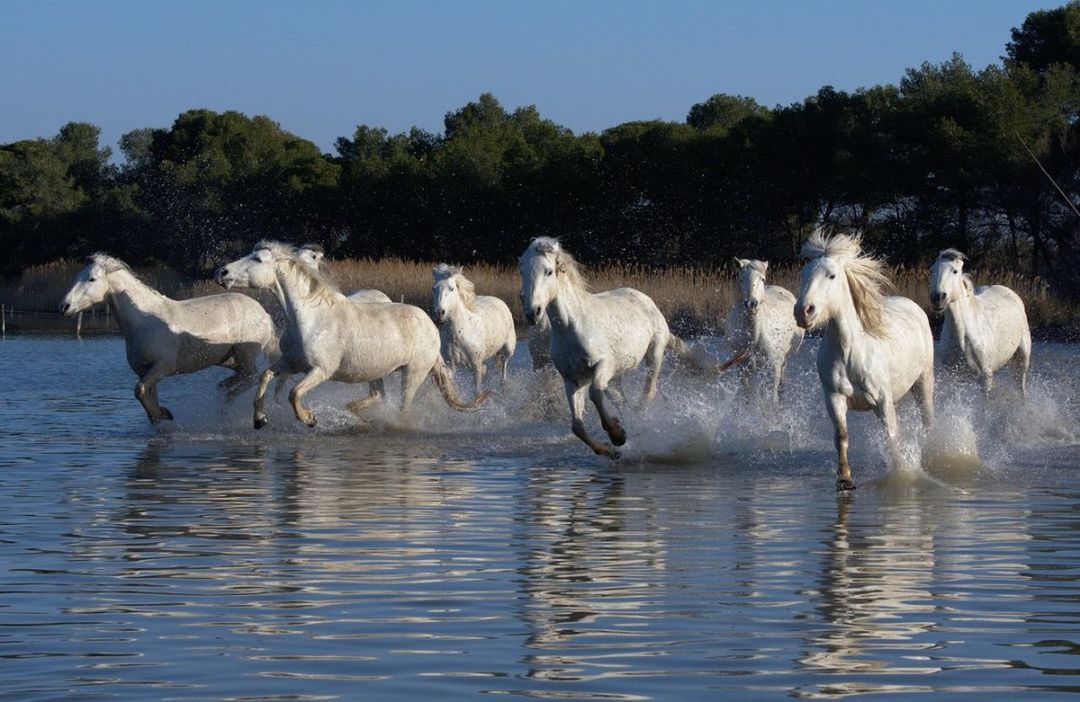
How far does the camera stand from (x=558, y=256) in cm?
1288

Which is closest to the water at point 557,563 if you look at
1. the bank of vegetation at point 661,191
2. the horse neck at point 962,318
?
the horse neck at point 962,318

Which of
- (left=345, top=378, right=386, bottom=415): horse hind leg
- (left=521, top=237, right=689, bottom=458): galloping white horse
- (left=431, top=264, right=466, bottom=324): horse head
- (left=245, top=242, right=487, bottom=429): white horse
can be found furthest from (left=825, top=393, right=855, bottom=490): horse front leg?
(left=345, top=378, right=386, bottom=415): horse hind leg

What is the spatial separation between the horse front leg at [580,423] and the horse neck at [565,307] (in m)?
0.49

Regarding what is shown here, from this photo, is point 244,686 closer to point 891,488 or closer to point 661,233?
point 891,488

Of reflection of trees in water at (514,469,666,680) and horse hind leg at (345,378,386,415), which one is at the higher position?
horse hind leg at (345,378,386,415)

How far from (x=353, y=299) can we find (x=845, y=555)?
10461 millimetres

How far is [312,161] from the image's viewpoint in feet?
196

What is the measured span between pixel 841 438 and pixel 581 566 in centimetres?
346

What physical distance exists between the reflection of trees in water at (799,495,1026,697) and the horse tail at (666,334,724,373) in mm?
5281

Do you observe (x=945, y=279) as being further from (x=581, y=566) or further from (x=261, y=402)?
(x=581, y=566)

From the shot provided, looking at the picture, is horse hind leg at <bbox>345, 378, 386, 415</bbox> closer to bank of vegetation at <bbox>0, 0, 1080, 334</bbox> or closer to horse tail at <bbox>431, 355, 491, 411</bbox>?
horse tail at <bbox>431, 355, 491, 411</bbox>

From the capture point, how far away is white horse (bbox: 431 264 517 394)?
17.0 m

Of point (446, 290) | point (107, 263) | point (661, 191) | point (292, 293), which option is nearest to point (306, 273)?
point (292, 293)

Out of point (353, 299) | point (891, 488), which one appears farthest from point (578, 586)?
point (353, 299)
